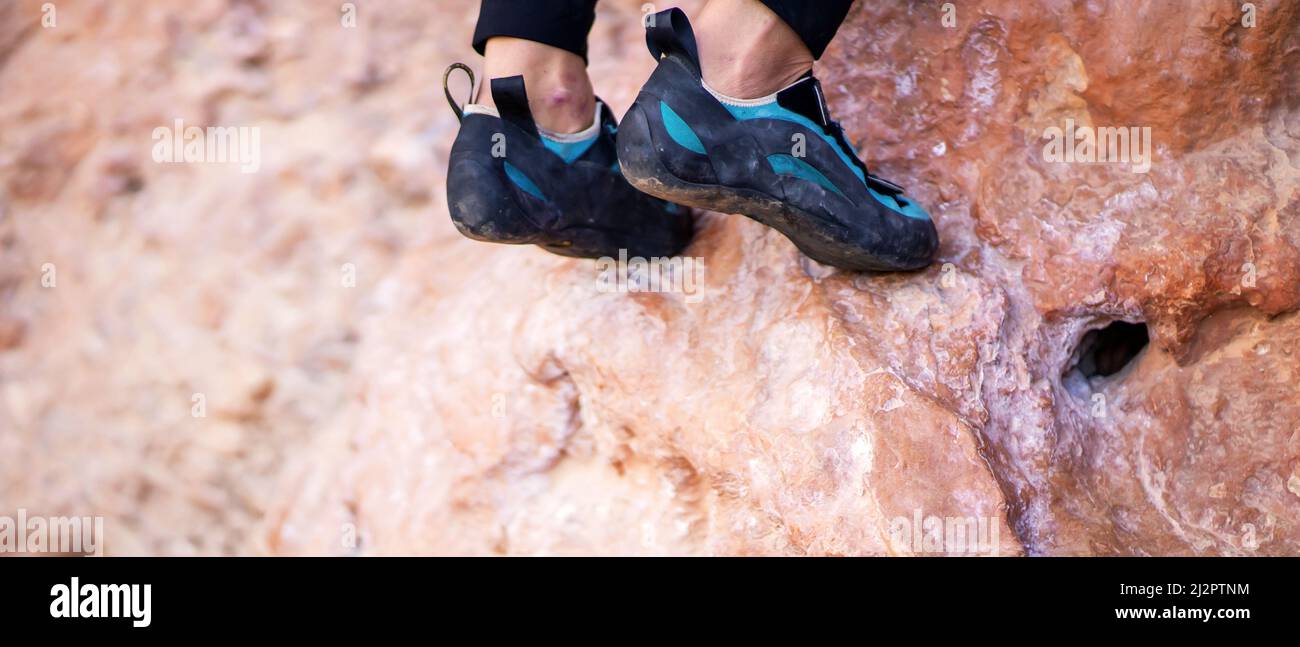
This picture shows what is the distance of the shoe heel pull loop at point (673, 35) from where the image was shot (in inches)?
45.4

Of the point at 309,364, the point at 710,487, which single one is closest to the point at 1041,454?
the point at 710,487

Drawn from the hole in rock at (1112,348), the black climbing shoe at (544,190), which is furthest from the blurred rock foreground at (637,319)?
the black climbing shoe at (544,190)

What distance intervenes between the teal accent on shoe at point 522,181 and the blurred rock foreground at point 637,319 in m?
0.26

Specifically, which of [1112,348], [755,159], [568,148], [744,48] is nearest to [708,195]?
[755,159]

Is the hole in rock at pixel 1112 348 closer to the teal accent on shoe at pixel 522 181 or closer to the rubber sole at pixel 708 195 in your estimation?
the rubber sole at pixel 708 195

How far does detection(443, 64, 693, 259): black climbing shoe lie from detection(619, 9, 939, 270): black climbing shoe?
0.19m

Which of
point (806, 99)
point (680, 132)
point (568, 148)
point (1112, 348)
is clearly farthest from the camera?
point (1112, 348)

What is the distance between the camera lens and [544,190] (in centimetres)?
135

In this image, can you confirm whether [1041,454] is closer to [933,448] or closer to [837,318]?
[933,448]

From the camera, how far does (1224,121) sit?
53.6 inches

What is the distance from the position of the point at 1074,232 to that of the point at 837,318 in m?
0.36

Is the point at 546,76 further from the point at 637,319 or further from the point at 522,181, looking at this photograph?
the point at 637,319

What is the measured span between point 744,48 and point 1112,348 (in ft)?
2.48
